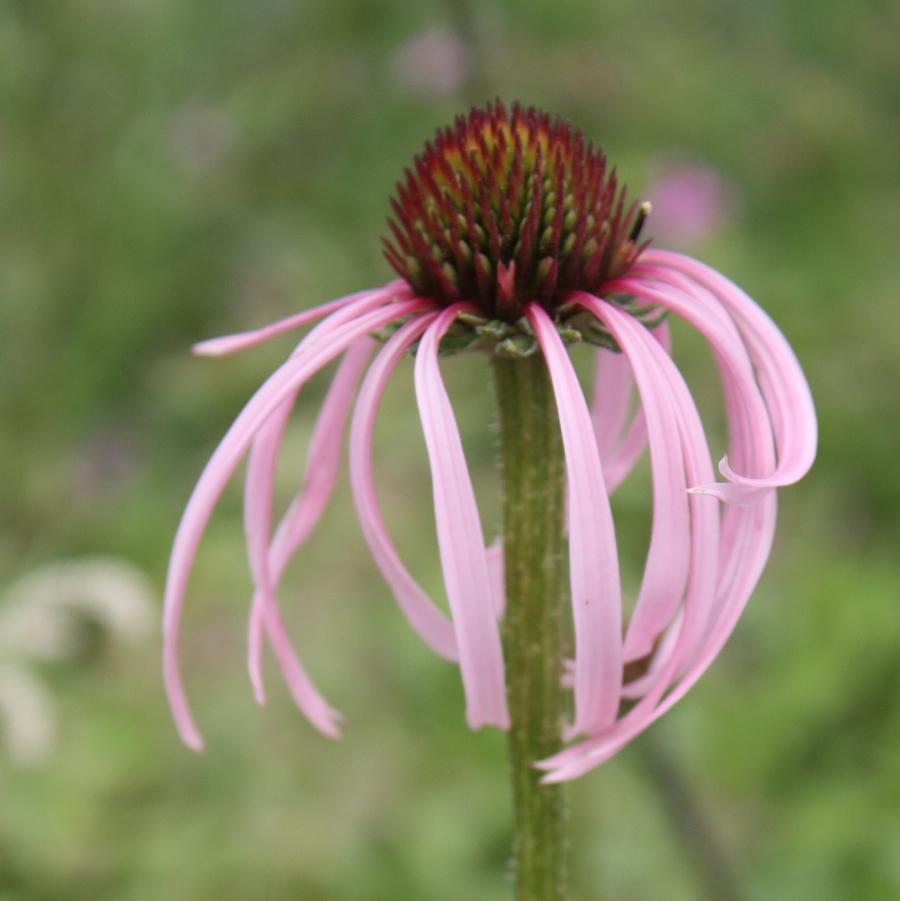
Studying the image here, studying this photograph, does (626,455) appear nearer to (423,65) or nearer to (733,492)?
(733,492)

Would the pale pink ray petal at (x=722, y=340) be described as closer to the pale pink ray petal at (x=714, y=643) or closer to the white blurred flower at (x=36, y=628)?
the pale pink ray petal at (x=714, y=643)

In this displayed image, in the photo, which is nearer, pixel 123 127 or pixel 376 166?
pixel 376 166

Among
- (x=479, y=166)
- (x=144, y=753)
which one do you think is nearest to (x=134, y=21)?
(x=144, y=753)

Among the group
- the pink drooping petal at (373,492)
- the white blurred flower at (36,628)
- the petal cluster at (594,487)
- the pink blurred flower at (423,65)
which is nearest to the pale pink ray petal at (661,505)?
the petal cluster at (594,487)

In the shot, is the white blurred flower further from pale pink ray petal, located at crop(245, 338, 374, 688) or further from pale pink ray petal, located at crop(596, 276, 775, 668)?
pale pink ray petal, located at crop(596, 276, 775, 668)

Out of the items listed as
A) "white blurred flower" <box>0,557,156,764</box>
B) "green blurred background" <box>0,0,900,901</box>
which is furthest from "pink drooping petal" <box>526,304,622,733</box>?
"white blurred flower" <box>0,557,156,764</box>

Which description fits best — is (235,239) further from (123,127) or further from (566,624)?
(566,624)
